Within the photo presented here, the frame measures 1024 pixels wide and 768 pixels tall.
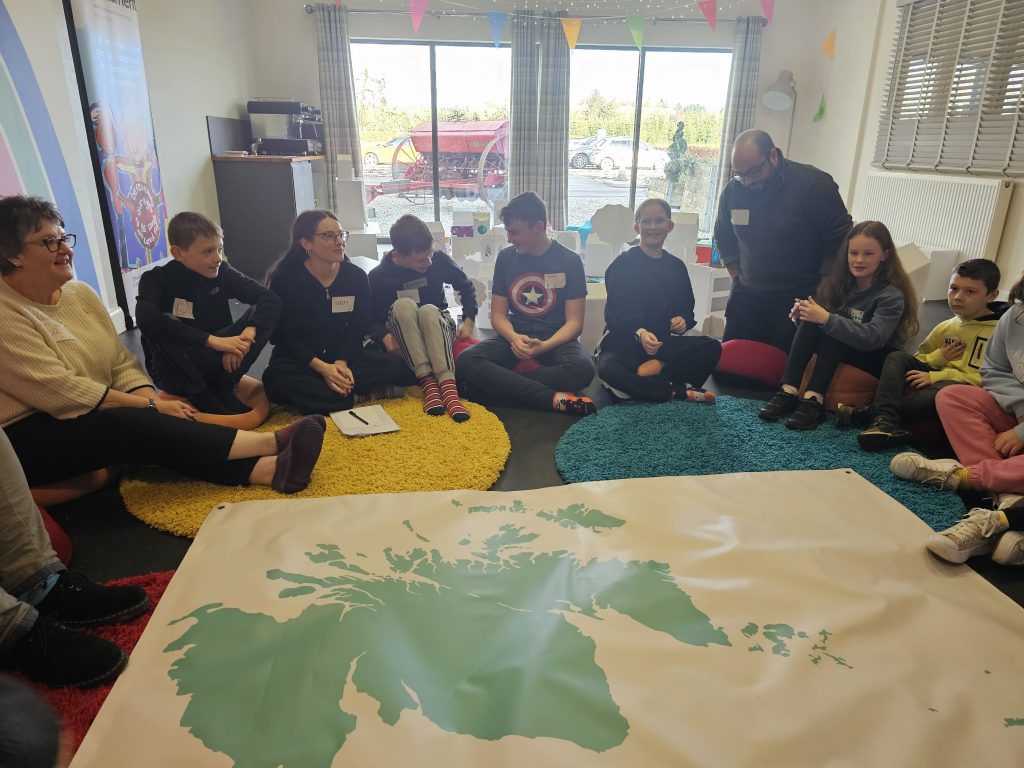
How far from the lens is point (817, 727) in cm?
108

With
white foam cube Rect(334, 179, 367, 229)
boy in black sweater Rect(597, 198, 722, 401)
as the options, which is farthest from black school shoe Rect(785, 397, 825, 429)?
white foam cube Rect(334, 179, 367, 229)

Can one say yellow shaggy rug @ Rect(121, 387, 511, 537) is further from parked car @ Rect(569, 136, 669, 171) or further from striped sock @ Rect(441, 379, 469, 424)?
parked car @ Rect(569, 136, 669, 171)

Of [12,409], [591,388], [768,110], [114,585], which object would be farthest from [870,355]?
[768,110]

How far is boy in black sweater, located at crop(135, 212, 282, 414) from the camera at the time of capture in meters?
2.29

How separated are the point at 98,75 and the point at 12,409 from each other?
268 cm

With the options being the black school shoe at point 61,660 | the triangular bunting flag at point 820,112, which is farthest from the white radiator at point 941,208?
the black school shoe at point 61,660

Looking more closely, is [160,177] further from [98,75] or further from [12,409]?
[12,409]

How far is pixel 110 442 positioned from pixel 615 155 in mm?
6259

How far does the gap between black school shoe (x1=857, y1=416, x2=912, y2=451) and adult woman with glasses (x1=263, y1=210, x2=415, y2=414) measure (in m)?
1.75

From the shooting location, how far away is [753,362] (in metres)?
2.99

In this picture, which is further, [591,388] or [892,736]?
[591,388]

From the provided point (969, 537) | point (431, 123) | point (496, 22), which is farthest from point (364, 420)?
point (431, 123)

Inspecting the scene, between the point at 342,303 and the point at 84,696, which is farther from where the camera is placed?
the point at 342,303

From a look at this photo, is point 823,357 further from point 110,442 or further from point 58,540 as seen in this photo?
point 58,540
